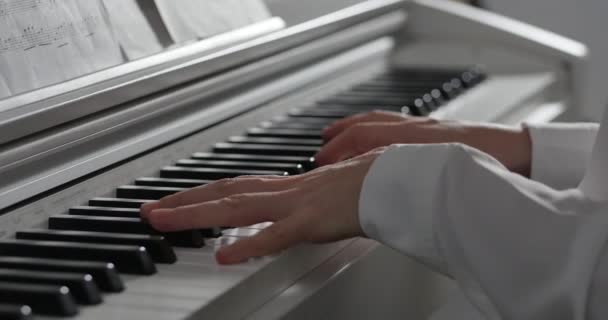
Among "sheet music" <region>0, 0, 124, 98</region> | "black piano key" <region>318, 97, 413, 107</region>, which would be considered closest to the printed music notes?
"sheet music" <region>0, 0, 124, 98</region>

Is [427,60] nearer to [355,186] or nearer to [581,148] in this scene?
[581,148]

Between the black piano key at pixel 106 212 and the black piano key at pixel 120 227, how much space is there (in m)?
0.04

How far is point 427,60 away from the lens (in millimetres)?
2438

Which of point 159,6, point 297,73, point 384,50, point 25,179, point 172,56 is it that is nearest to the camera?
point 25,179

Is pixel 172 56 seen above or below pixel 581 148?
above

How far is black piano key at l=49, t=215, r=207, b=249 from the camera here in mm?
1140

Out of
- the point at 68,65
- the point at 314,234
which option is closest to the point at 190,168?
the point at 68,65

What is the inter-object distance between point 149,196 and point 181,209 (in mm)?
181

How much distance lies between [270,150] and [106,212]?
0.40 m

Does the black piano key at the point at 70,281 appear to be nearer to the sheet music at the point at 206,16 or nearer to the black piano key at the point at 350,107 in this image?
the sheet music at the point at 206,16

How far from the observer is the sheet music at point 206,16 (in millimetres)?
1535

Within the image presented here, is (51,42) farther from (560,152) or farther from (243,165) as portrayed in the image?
(560,152)

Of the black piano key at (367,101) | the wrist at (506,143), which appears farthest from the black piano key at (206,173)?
the black piano key at (367,101)

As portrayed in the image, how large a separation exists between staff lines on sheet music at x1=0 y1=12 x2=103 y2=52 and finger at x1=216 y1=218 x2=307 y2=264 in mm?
393
